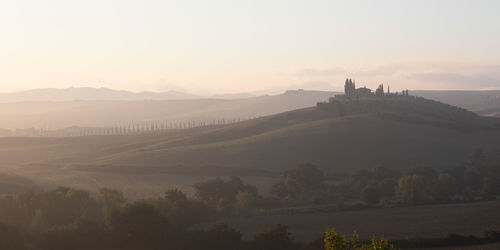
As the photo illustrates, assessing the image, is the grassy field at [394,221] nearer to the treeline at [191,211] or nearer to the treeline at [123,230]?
the treeline at [191,211]

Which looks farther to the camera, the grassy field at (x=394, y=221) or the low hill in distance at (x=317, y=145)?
the low hill in distance at (x=317, y=145)

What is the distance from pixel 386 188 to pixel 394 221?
1036 inches

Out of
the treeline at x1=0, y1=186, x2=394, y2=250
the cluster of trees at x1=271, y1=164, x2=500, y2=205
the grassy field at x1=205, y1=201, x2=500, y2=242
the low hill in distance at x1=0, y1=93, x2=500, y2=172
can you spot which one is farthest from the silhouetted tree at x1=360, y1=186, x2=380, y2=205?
the low hill in distance at x1=0, y1=93, x2=500, y2=172

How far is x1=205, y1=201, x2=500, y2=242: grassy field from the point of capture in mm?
53344

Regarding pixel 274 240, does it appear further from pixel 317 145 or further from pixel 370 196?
pixel 317 145

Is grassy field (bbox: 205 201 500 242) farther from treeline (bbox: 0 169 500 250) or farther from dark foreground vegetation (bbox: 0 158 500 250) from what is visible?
dark foreground vegetation (bbox: 0 158 500 250)

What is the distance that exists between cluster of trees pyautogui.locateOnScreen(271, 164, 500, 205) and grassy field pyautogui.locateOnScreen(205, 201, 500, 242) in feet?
22.1

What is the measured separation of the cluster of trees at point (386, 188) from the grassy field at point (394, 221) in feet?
22.1

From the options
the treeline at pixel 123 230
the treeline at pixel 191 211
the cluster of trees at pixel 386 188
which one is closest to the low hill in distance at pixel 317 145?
the treeline at pixel 191 211

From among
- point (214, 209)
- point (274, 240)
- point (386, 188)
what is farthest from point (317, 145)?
point (274, 240)

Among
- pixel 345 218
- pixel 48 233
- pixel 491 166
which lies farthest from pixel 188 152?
pixel 48 233

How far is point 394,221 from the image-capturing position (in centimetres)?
5966

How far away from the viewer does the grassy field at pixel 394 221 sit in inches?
2100

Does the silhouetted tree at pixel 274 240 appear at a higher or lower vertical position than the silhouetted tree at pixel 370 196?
higher
